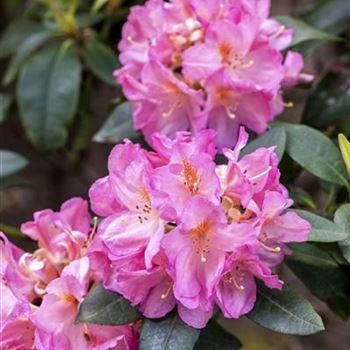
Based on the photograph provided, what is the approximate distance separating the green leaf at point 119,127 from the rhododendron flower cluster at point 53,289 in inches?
10.6

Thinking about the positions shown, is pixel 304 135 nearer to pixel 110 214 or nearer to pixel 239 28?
pixel 239 28

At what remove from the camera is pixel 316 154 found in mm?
1114

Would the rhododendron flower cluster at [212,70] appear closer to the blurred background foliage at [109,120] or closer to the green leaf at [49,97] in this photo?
the blurred background foliage at [109,120]

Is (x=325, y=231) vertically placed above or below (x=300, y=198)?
above

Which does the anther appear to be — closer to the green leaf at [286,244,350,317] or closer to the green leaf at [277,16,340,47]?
the green leaf at [286,244,350,317]

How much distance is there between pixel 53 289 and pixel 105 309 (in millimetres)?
66

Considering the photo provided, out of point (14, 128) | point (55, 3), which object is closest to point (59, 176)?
point (14, 128)

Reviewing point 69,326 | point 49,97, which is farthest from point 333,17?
point 69,326

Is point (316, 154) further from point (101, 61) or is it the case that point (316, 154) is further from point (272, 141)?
point (101, 61)

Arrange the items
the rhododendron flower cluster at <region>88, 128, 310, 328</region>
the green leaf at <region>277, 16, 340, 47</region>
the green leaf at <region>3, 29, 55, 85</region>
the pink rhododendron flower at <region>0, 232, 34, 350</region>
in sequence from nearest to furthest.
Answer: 1. the rhododendron flower cluster at <region>88, 128, 310, 328</region>
2. the pink rhododendron flower at <region>0, 232, 34, 350</region>
3. the green leaf at <region>277, 16, 340, 47</region>
4. the green leaf at <region>3, 29, 55, 85</region>

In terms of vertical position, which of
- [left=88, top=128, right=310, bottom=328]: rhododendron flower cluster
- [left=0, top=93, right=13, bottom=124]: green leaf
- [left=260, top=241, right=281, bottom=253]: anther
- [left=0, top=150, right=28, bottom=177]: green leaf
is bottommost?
[left=0, top=93, right=13, bottom=124]: green leaf

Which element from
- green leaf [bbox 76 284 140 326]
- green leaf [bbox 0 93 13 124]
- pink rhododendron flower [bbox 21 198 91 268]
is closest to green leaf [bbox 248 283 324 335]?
green leaf [bbox 76 284 140 326]

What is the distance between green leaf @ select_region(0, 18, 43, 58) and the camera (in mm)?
1833

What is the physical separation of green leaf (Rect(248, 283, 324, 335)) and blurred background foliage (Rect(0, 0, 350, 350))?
0.08 m
